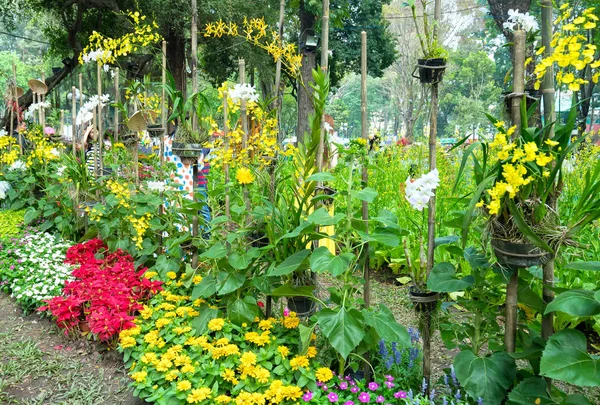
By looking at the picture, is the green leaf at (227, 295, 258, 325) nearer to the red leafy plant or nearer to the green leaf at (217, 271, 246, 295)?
the green leaf at (217, 271, 246, 295)

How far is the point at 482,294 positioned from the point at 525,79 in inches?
32.3

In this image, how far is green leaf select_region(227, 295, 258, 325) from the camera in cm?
233

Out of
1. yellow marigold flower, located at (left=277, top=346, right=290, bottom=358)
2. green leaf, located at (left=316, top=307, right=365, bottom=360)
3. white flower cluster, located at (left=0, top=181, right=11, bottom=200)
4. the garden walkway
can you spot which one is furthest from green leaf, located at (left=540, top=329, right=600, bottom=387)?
white flower cluster, located at (left=0, top=181, right=11, bottom=200)

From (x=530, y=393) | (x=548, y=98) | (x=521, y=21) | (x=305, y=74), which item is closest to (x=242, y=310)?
(x=530, y=393)

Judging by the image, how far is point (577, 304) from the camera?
4.86 feet

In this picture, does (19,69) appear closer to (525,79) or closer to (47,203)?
(47,203)

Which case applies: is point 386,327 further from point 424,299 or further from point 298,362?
point 298,362

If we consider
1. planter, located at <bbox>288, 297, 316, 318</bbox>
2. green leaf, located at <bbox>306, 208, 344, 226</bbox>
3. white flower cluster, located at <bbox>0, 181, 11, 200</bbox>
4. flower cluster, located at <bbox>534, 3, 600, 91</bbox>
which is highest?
flower cluster, located at <bbox>534, 3, 600, 91</bbox>

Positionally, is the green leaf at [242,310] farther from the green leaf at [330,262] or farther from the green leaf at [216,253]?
the green leaf at [330,262]

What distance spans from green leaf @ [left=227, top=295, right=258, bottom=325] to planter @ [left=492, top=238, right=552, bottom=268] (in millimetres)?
1193

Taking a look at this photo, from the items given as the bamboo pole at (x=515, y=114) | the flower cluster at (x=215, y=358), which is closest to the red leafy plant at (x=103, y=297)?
the flower cluster at (x=215, y=358)

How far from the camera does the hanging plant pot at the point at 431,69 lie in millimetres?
1990

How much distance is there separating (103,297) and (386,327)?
1.72 m

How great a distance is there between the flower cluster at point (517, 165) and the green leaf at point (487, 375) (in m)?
0.55
